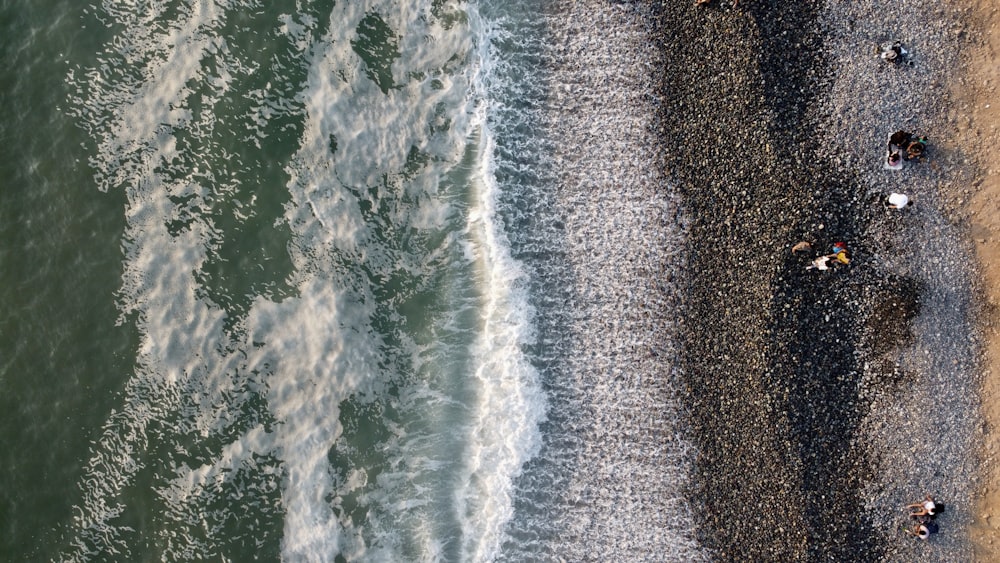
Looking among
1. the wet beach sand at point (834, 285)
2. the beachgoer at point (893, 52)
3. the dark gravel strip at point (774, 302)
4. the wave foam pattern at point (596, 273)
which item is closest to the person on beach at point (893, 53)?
the beachgoer at point (893, 52)

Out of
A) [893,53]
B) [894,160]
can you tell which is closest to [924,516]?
[894,160]

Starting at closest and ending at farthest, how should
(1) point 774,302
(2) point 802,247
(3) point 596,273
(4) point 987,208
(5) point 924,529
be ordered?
1. (5) point 924,529
2. (2) point 802,247
3. (1) point 774,302
4. (4) point 987,208
5. (3) point 596,273

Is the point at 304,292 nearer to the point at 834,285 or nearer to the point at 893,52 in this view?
the point at 834,285

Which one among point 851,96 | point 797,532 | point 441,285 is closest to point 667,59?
point 851,96

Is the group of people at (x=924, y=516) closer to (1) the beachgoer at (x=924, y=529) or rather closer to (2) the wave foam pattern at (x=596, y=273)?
(1) the beachgoer at (x=924, y=529)

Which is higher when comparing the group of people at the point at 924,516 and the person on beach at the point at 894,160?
the person on beach at the point at 894,160

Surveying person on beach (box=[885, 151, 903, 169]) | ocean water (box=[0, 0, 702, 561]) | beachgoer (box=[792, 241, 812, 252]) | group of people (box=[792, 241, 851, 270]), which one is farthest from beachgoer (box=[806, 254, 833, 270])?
ocean water (box=[0, 0, 702, 561])

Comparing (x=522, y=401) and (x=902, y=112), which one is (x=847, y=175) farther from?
(x=522, y=401)
